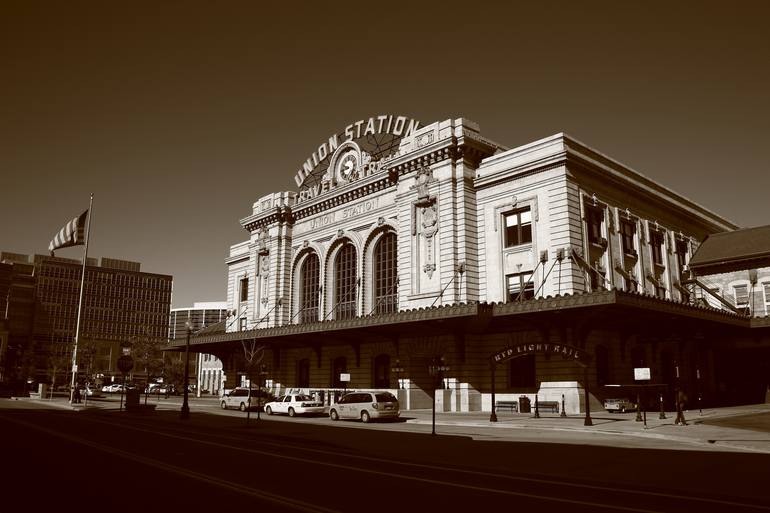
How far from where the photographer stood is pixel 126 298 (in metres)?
169

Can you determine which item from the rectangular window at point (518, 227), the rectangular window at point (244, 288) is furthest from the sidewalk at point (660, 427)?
the rectangular window at point (244, 288)

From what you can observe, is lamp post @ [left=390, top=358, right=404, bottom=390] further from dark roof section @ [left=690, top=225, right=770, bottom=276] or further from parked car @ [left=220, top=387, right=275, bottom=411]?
A: dark roof section @ [left=690, top=225, right=770, bottom=276]

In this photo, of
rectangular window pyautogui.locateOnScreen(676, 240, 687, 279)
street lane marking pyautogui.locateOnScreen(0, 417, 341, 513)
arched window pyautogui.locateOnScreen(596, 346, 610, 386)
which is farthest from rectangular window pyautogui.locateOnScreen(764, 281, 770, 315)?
street lane marking pyautogui.locateOnScreen(0, 417, 341, 513)

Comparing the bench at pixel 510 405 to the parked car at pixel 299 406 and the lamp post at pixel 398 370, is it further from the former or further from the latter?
the parked car at pixel 299 406

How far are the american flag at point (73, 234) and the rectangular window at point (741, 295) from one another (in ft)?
178

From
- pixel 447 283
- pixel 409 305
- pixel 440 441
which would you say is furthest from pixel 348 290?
pixel 440 441

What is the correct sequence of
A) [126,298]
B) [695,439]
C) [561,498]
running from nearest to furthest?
1. [561,498]
2. [695,439]
3. [126,298]

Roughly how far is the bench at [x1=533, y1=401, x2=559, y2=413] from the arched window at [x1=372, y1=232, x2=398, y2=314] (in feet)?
50.2

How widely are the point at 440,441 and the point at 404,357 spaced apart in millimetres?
21876

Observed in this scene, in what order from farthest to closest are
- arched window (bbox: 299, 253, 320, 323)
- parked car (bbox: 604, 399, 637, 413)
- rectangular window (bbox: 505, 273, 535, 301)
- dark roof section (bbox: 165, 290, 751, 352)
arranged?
arched window (bbox: 299, 253, 320, 323) < rectangular window (bbox: 505, 273, 535, 301) < parked car (bbox: 604, 399, 637, 413) < dark roof section (bbox: 165, 290, 751, 352)

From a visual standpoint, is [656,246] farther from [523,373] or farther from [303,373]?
[303,373]

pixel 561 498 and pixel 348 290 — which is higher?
pixel 348 290

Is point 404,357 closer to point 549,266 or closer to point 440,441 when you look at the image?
point 549,266

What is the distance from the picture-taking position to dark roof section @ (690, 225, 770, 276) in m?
49.7
